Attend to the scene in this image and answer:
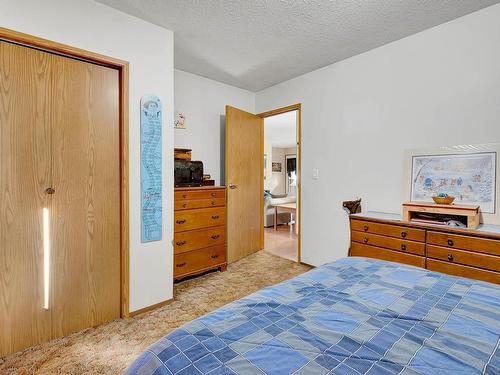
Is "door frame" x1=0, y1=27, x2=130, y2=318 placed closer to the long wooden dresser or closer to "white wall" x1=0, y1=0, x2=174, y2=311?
"white wall" x1=0, y1=0, x2=174, y2=311

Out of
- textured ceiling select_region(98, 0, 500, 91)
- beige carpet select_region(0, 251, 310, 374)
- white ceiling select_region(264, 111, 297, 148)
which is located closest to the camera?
beige carpet select_region(0, 251, 310, 374)

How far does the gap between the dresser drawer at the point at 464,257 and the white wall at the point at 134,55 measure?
7.41 feet

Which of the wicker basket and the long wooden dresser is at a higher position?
the wicker basket

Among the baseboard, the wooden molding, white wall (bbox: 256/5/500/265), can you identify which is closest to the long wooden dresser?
white wall (bbox: 256/5/500/265)

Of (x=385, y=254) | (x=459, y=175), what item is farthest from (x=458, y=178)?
(x=385, y=254)

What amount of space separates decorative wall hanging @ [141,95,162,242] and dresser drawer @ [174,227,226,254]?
1.66 feet

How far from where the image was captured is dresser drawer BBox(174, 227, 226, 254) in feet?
9.70

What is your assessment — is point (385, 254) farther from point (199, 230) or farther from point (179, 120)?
point (179, 120)

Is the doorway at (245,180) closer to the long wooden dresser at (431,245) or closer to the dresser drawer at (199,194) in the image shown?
the dresser drawer at (199,194)

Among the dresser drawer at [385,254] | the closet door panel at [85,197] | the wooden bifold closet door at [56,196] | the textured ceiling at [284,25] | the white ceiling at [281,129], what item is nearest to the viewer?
the wooden bifold closet door at [56,196]

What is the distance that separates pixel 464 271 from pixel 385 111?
1625 millimetres

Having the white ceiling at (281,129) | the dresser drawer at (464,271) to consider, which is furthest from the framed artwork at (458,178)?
the white ceiling at (281,129)

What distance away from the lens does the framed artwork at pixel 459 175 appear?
6.95 ft

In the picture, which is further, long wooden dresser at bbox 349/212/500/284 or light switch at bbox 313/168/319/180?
light switch at bbox 313/168/319/180
